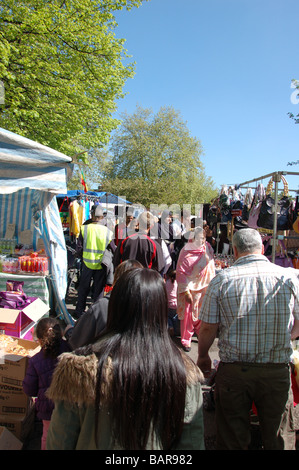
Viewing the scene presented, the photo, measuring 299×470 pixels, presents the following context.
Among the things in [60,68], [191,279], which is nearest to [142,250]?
[191,279]

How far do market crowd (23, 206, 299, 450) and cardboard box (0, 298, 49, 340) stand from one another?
114 cm

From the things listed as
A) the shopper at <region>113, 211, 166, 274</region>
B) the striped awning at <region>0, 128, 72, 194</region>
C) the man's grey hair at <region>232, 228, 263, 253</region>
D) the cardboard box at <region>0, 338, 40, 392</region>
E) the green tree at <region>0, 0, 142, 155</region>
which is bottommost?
the cardboard box at <region>0, 338, 40, 392</region>

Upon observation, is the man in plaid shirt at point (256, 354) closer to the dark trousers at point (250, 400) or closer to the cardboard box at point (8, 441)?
the dark trousers at point (250, 400)

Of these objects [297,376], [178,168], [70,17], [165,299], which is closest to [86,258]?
[297,376]

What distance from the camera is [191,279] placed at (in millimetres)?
4477

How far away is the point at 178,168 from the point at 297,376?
2812 centimetres

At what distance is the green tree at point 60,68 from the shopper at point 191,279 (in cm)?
550

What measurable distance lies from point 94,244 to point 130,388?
4.03 metres

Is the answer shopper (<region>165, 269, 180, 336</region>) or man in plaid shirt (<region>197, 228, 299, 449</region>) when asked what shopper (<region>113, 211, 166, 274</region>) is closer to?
shopper (<region>165, 269, 180, 336</region>)

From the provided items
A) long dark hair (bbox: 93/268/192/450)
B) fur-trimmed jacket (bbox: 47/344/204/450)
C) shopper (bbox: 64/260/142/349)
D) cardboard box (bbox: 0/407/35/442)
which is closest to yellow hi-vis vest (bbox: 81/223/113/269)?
cardboard box (bbox: 0/407/35/442)

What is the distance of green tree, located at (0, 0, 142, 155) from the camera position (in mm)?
7262

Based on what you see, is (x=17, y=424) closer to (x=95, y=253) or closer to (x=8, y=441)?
(x=8, y=441)

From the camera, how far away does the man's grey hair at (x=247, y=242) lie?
6.99 feet

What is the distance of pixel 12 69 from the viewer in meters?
7.52
